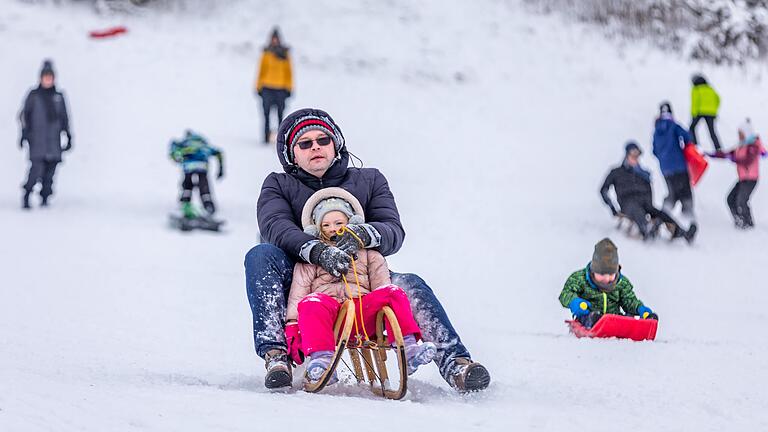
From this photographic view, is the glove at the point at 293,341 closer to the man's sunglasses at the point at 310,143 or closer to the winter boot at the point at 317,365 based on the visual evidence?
the winter boot at the point at 317,365

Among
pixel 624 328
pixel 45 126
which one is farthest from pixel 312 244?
pixel 45 126

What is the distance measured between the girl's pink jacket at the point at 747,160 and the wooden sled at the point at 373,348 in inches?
315

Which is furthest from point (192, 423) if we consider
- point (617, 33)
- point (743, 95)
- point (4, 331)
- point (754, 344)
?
point (617, 33)

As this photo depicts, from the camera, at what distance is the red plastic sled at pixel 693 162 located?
1005 centimetres

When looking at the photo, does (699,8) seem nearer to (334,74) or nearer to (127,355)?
(334,74)

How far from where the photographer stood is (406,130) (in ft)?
47.8

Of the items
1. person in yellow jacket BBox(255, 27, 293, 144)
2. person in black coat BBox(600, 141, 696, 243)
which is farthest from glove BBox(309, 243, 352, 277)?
person in yellow jacket BBox(255, 27, 293, 144)

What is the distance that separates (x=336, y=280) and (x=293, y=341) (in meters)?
0.26

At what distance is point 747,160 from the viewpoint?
10.3m

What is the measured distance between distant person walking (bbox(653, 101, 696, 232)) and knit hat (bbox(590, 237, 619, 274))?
17.8ft

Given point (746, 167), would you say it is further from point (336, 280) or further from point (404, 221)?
point (336, 280)

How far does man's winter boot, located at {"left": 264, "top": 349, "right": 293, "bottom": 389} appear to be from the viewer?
3.08 m

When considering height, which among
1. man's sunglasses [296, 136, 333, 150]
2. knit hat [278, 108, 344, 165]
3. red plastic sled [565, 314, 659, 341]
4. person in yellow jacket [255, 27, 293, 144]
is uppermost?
person in yellow jacket [255, 27, 293, 144]

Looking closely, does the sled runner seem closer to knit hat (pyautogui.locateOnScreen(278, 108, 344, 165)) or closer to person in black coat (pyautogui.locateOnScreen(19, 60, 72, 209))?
person in black coat (pyautogui.locateOnScreen(19, 60, 72, 209))
